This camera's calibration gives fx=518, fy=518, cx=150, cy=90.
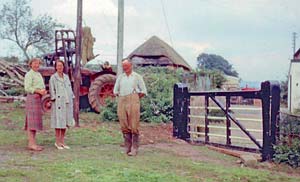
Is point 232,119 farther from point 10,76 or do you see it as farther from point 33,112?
point 10,76

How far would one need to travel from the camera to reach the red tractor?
16422 mm

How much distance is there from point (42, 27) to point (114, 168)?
26.9 meters

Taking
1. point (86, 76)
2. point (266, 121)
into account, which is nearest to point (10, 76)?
point (86, 76)

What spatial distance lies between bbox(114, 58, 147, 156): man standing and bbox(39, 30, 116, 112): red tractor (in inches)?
277

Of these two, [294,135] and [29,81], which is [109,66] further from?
[294,135]

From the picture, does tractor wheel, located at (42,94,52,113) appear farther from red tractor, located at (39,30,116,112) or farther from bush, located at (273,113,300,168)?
bush, located at (273,113,300,168)

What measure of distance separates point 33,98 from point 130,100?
6.02 feet

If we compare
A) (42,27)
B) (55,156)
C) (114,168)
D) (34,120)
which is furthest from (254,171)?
(42,27)

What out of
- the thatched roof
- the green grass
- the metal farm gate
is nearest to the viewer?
the green grass

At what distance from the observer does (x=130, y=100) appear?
30.1 feet

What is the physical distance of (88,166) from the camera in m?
7.62

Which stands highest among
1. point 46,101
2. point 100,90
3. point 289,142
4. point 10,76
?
point 10,76

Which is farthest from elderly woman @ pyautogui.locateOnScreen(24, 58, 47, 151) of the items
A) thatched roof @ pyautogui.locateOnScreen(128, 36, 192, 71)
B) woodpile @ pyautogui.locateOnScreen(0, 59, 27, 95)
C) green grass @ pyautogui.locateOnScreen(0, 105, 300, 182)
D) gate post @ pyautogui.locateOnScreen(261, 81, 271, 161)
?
thatched roof @ pyautogui.locateOnScreen(128, 36, 192, 71)

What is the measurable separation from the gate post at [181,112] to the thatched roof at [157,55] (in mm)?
23811
